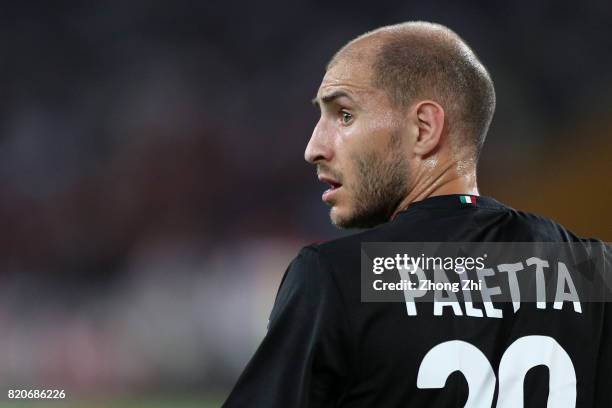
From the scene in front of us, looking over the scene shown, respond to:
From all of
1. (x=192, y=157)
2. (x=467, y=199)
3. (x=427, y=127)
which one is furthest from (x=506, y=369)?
(x=192, y=157)

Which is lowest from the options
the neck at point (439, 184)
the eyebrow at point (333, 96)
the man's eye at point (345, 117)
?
the neck at point (439, 184)

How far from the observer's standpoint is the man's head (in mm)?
1443

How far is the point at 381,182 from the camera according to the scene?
4.75 feet

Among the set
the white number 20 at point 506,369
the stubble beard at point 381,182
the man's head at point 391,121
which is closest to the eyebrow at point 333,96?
the man's head at point 391,121

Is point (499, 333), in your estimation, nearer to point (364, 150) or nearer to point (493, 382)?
point (493, 382)

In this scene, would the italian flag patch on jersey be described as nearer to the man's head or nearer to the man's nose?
the man's head

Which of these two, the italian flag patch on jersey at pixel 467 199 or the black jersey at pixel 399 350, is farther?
the italian flag patch on jersey at pixel 467 199

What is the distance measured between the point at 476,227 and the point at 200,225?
6109mm

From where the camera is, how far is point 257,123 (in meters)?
7.68

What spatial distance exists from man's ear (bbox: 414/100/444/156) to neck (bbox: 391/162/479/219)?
0.14ft

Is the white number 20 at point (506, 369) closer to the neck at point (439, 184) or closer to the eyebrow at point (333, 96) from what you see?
the neck at point (439, 184)

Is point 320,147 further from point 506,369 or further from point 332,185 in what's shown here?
point 506,369

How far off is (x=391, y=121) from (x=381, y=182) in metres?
0.11

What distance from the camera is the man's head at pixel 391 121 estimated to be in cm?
144
